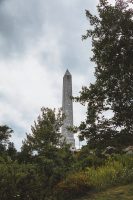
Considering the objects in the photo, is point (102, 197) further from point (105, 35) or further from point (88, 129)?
point (105, 35)

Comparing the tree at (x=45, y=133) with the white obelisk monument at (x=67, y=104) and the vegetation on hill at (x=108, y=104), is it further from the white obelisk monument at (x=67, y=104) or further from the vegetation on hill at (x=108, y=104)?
the white obelisk monument at (x=67, y=104)

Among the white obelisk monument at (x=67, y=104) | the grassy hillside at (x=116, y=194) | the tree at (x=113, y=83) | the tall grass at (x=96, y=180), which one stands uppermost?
the white obelisk monument at (x=67, y=104)

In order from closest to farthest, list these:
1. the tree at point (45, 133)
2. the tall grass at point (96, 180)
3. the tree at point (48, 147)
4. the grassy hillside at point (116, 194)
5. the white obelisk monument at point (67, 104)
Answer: the grassy hillside at point (116, 194)
the tall grass at point (96, 180)
the tree at point (48, 147)
the tree at point (45, 133)
the white obelisk monument at point (67, 104)

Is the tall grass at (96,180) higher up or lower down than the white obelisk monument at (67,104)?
lower down

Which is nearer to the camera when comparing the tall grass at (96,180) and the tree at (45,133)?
the tall grass at (96,180)

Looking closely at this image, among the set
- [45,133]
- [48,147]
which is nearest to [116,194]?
[48,147]

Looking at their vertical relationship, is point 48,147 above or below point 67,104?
below

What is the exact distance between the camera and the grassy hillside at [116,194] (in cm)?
1459

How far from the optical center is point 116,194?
1512 cm

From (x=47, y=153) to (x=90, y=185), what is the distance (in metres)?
7.74

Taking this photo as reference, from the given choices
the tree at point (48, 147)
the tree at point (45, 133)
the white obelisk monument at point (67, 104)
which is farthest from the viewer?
the white obelisk monument at point (67, 104)

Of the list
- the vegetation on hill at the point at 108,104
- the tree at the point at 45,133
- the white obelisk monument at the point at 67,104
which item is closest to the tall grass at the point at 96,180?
the vegetation on hill at the point at 108,104

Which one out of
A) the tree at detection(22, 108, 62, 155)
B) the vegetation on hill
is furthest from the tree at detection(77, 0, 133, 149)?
the tree at detection(22, 108, 62, 155)

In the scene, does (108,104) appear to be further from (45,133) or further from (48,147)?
(45,133)
